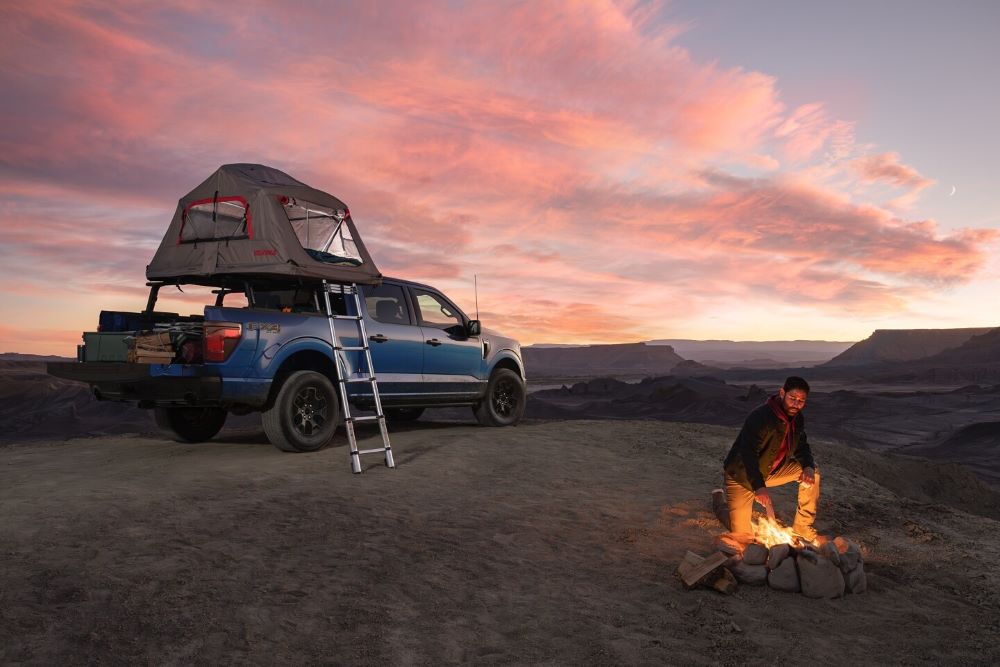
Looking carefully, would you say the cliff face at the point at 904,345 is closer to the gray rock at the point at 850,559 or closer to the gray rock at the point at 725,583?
the gray rock at the point at 850,559

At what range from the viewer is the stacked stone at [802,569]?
5469 mm

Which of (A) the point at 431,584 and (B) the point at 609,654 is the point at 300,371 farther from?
(B) the point at 609,654

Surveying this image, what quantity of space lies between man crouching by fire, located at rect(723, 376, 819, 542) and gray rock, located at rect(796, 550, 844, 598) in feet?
1.68

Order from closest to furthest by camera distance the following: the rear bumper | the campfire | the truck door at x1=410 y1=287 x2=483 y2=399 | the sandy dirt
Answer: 1. the sandy dirt
2. the campfire
3. the rear bumper
4. the truck door at x1=410 y1=287 x2=483 y2=399

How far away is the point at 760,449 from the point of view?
6.20 m

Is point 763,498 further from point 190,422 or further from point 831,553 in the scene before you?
point 190,422

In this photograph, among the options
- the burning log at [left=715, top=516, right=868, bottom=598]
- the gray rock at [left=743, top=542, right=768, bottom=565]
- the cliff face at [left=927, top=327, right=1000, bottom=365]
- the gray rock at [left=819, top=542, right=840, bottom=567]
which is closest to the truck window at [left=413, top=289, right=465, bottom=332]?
the burning log at [left=715, top=516, right=868, bottom=598]

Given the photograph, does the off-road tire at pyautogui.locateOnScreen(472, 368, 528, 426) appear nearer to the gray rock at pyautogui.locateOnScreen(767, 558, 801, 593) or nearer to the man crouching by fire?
the man crouching by fire

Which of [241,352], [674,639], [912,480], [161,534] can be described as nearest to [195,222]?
[241,352]

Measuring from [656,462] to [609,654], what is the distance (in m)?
6.05

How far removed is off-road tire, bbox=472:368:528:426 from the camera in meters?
11.8

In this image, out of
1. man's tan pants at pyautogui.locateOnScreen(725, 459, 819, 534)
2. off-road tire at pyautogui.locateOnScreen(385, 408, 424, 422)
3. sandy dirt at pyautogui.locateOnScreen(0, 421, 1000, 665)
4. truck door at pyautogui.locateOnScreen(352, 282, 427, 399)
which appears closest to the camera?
sandy dirt at pyautogui.locateOnScreen(0, 421, 1000, 665)

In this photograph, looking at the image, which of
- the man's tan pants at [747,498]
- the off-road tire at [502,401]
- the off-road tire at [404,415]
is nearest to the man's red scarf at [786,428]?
the man's tan pants at [747,498]

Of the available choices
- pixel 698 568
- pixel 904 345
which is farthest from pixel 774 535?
pixel 904 345
